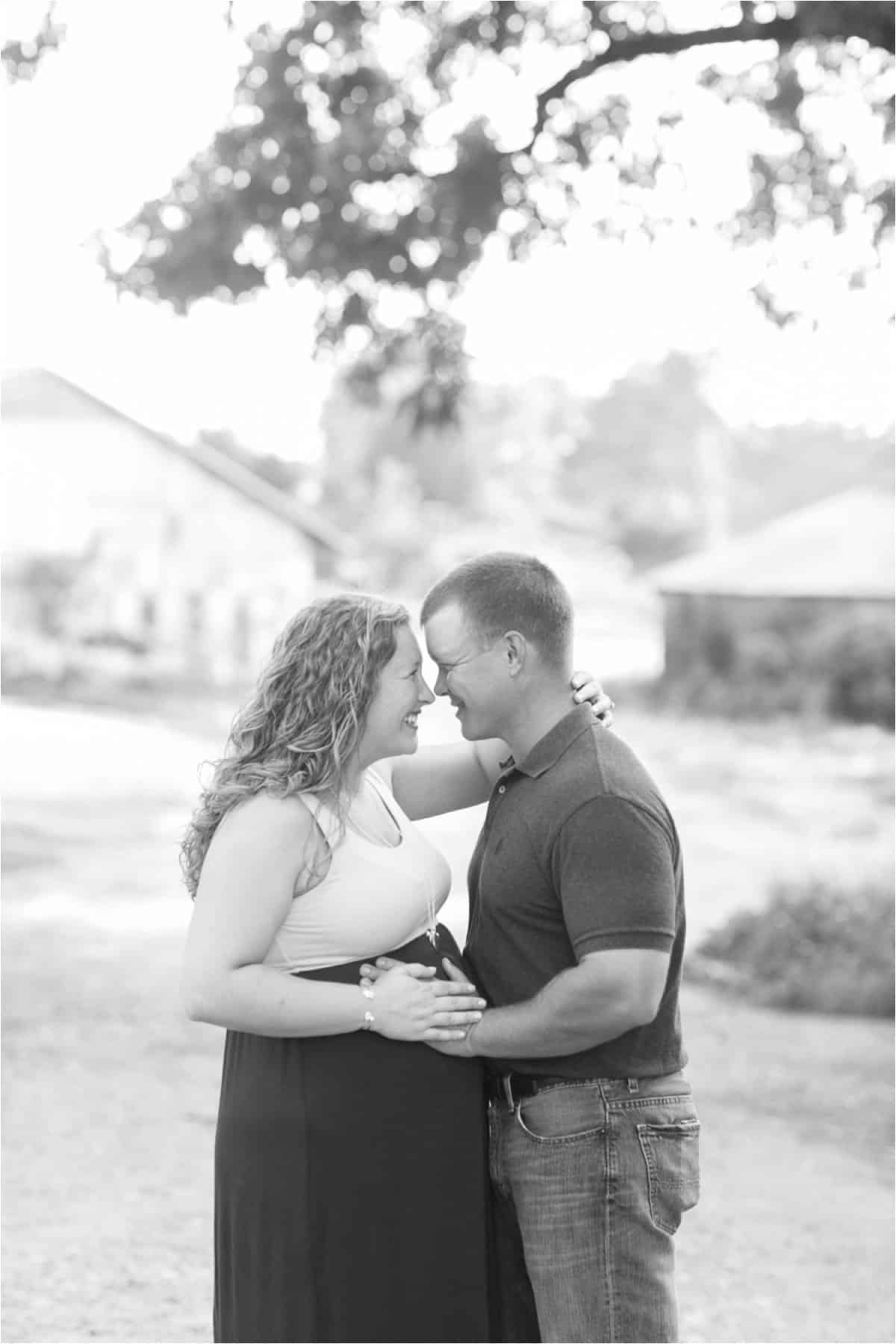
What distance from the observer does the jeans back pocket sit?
2721 millimetres

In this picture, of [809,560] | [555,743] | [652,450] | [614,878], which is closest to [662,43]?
[555,743]

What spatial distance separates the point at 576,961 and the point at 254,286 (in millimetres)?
6046

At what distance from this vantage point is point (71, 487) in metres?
36.3

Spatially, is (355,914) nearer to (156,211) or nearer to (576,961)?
(576,961)

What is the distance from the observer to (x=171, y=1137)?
7.26 metres

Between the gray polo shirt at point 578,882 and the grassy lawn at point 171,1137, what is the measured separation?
237cm

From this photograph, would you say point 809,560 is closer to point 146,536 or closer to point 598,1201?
point 146,536

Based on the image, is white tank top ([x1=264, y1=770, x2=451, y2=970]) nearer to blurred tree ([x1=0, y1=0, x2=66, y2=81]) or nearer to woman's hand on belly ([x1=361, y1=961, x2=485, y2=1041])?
woman's hand on belly ([x1=361, y1=961, x2=485, y2=1041])

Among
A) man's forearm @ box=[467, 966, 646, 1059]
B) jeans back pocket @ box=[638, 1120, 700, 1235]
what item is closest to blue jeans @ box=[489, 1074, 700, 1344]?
jeans back pocket @ box=[638, 1120, 700, 1235]

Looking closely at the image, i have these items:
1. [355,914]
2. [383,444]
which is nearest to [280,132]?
[355,914]

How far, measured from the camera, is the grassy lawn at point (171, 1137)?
520 cm

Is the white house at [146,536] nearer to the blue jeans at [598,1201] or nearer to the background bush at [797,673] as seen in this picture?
the background bush at [797,673]

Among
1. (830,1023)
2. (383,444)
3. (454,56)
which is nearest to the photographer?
(454,56)

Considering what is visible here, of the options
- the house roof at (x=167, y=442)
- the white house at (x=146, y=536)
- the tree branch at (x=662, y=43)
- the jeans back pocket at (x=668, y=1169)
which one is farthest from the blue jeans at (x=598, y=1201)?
the house roof at (x=167, y=442)
